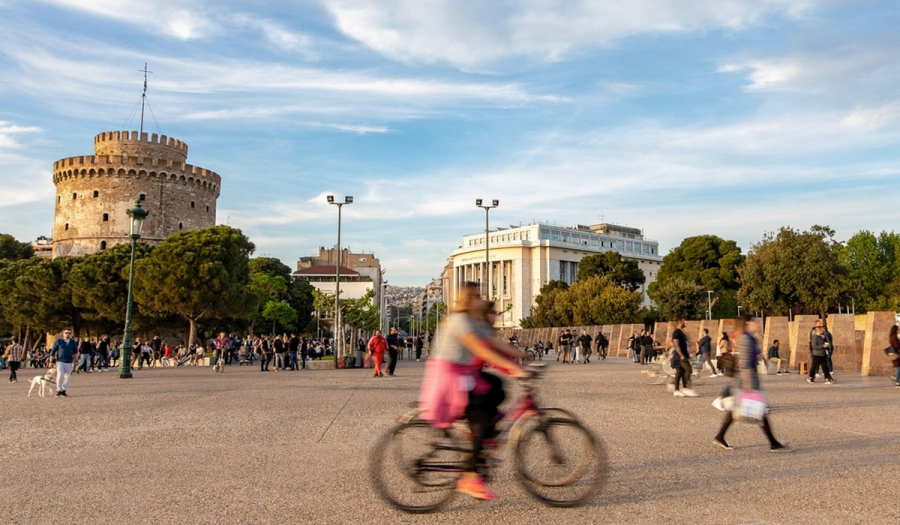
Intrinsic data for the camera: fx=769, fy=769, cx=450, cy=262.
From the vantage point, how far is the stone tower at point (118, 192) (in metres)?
72.6

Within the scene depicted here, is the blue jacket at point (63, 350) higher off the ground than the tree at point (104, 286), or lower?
lower

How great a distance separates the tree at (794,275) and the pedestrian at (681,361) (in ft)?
154

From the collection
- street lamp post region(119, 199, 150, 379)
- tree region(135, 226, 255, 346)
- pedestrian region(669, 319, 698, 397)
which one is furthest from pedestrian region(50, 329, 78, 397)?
tree region(135, 226, 255, 346)

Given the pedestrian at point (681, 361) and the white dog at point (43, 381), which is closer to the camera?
the pedestrian at point (681, 361)

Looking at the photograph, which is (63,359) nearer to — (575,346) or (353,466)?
(353,466)

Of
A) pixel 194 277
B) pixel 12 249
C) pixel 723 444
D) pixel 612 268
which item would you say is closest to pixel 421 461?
pixel 723 444

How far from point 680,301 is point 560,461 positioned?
7075cm

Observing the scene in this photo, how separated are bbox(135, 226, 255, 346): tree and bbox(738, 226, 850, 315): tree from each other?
1552 inches

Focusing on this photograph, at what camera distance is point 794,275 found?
194ft

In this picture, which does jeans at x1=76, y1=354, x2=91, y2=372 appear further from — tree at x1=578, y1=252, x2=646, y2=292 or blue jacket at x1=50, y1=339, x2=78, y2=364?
tree at x1=578, y1=252, x2=646, y2=292

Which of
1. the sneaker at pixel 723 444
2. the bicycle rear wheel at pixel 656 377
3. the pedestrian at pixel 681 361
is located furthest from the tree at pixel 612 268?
the sneaker at pixel 723 444

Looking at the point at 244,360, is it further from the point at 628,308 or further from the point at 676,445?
the point at 676,445

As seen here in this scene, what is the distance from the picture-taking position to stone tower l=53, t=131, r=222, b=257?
238 feet

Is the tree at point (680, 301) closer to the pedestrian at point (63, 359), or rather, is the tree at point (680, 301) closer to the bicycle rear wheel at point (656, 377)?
Result: the bicycle rear wheel at point (656, 377)
